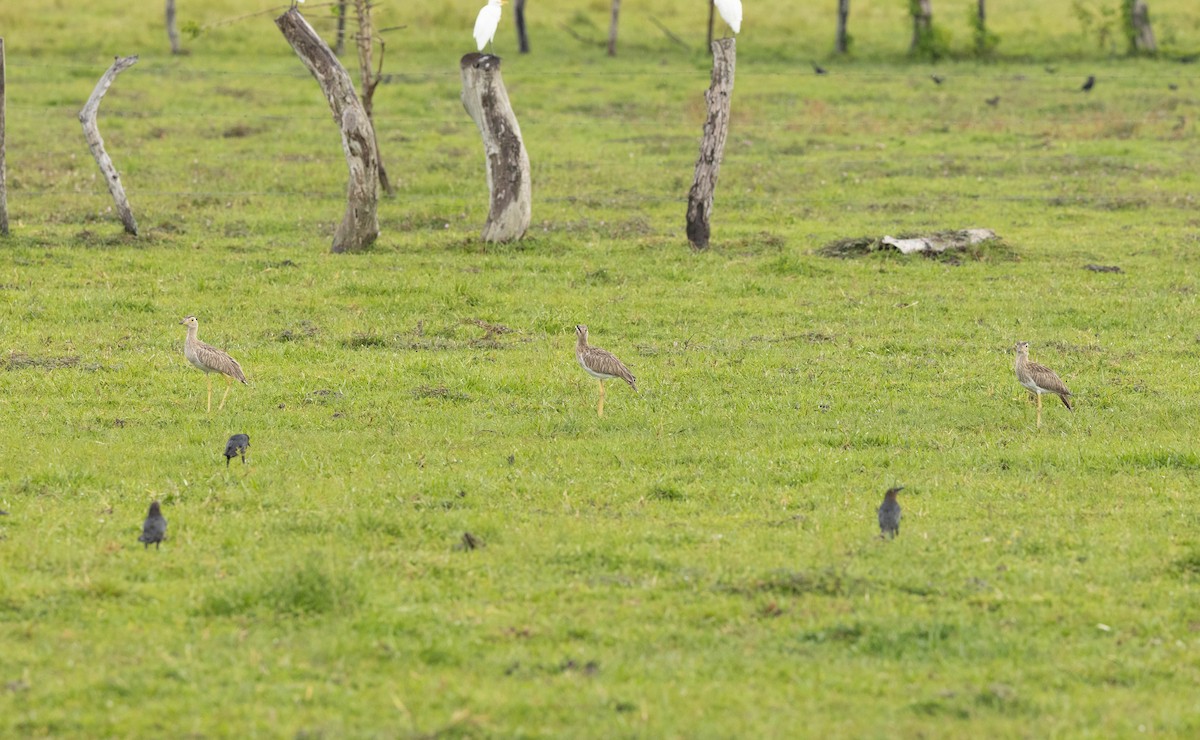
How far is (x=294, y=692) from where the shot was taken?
25.8 ft

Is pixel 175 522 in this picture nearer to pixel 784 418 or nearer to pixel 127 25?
pixel 784 418

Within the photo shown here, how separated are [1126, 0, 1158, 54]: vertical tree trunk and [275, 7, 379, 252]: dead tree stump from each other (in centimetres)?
3734

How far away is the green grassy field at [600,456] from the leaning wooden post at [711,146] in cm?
67

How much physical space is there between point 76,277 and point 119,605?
37.6 feet

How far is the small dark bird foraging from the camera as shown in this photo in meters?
10.3

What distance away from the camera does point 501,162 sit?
22125 millimetres

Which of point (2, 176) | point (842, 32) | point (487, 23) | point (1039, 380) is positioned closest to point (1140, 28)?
point (842, 32)

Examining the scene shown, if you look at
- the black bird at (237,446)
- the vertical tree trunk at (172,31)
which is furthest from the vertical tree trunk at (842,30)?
the black bird at (237,446)

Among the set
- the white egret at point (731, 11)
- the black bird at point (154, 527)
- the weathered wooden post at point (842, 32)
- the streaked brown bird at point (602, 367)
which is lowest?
the black bird at point (154, 527)

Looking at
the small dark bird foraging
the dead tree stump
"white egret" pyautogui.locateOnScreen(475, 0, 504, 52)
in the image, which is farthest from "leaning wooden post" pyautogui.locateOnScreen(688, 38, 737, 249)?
the small dark bird foraging

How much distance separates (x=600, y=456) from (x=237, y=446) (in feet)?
9.51

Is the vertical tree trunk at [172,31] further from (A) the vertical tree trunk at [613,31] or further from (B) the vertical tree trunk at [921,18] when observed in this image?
(B) the vertical tree trunk at [921,18]

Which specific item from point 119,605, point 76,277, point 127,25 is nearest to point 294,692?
point 119,605

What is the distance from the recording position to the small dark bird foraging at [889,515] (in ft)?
Answer: 33.8
